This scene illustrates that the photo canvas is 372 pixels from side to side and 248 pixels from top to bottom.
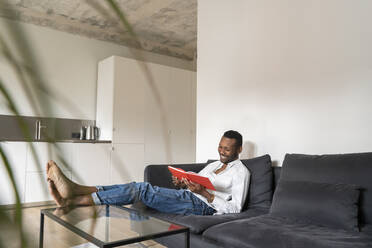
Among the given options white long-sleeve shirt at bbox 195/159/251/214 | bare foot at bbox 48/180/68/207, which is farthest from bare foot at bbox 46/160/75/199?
white long-sleeve shirt at bbox 195/159/251/214

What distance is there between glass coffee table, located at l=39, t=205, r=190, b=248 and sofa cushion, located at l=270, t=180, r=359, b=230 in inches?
31.2

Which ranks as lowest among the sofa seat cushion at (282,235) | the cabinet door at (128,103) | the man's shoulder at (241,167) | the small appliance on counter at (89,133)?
the sofa seat cushion at (282,235)

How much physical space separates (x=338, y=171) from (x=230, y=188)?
0.83m

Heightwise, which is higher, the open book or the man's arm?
the open book

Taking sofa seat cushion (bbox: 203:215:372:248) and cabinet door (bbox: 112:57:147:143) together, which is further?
cabinet door (bbox: 112:57:147:143)

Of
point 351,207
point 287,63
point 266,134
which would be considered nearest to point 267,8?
point 287,63

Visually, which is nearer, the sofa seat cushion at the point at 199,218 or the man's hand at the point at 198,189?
the sofa seat cushion at the point at 199,218

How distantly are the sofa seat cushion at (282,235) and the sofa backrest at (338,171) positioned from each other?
0.19 m

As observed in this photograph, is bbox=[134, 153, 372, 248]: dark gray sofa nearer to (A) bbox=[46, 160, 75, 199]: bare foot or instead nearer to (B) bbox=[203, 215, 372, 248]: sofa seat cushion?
(B) bbox=[203, 215, 372, 248]: sofa seat cushion

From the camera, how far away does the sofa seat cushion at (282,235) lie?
1.50 metres

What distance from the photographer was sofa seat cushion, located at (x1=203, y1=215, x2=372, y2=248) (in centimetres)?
150

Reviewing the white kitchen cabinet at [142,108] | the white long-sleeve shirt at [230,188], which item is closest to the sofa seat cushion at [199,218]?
the white long-sleeve shirt at [230,188]

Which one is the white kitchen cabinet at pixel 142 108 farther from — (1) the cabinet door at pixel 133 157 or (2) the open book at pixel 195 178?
(2) the open book at pixel 195 178

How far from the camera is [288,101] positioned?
2.78 m
